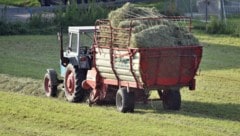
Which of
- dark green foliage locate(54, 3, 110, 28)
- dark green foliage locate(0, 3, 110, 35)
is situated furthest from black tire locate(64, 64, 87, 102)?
dark green foliage locate(54, 3, 110, 28)

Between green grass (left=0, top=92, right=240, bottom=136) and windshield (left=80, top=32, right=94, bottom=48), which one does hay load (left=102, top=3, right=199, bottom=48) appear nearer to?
windshield (left=80, top=32, right=94, bottom=48)

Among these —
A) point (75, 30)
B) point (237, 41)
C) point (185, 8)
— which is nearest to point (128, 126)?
point (75, 30)

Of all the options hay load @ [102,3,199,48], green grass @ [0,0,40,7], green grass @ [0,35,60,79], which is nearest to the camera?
hay load @ [102,3,199,48]

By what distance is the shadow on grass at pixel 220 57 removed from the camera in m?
28.9

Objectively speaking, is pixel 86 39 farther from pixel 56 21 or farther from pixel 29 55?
pixel 56 21

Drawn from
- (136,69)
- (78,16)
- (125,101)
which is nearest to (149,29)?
(136,69)

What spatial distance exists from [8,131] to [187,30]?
226 inches

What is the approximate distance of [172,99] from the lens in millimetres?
19547

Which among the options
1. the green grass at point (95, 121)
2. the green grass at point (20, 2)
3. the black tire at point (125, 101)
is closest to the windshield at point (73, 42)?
the green grass at point (95, 121)

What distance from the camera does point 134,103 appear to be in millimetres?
19094

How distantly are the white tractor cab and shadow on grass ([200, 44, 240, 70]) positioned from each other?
7937 mm

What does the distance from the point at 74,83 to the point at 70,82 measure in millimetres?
291

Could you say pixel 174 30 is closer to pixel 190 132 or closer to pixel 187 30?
pixel 187 30

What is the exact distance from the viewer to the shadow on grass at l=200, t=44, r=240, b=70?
28875 millimetres
